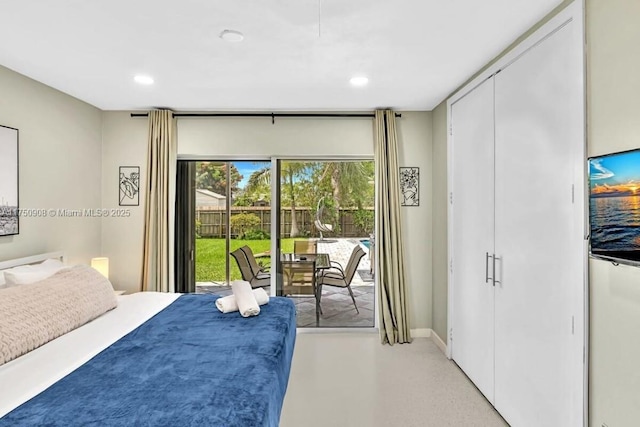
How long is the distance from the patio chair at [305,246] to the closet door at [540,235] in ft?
7.23

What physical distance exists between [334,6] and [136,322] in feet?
7.88

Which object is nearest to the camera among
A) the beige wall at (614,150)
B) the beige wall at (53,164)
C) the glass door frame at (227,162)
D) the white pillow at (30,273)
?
the beige wall at (614,150)

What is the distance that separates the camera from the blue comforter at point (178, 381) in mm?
1422

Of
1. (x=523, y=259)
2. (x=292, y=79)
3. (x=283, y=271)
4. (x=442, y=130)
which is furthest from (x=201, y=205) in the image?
(x=523, y=259)

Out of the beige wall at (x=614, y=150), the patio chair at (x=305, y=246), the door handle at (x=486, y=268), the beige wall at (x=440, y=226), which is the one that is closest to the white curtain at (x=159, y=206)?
the patio chair at (x=305, y=246)

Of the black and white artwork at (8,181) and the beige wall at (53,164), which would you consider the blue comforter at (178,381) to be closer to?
the black and white artwork at (8,181)

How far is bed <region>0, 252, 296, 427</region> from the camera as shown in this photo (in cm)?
144

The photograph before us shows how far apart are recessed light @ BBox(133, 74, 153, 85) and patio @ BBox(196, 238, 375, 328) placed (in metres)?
2.37

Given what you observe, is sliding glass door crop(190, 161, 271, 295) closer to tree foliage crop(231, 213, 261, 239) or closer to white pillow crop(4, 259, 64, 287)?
tree foliage crop(231, 213, 261, 239)

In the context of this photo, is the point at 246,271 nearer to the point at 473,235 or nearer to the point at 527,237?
the point at 473,235

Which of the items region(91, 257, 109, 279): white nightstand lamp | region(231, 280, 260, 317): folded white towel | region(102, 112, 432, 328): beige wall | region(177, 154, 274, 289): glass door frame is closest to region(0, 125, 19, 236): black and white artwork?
region(91, 257, 109, 279): white nightstand lamp

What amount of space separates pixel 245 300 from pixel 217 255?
1935mm

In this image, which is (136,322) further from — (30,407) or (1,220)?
(1,220)

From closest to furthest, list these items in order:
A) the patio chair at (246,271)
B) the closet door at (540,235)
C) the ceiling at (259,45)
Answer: the closet door at (540,235)
the ceiling at (259,45)
the patio chair at (246,271)
